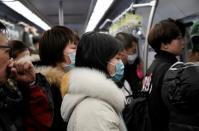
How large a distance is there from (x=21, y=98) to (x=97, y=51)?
430 millimetres

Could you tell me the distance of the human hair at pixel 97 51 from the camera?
1611mm

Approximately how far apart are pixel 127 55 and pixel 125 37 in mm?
192

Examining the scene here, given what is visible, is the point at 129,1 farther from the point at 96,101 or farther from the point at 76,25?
the point at 76,25

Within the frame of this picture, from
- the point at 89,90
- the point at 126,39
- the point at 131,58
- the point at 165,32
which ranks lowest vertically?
the point at 131,58

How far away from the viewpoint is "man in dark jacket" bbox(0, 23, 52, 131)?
1405 mm

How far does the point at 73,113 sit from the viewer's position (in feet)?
4.93

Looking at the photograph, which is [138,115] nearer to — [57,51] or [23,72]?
[57,51]

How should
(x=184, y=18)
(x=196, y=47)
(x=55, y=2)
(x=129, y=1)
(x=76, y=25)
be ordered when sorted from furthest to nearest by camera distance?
(x=76, y=25) < (x=55, y=2) < (x=129, y=1) < (x=184, y=18) < (x=196, y=47)

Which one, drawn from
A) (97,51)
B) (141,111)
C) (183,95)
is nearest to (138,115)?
(141,111)

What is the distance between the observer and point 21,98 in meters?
1.47

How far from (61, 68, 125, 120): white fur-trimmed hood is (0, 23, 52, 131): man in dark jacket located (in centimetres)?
11

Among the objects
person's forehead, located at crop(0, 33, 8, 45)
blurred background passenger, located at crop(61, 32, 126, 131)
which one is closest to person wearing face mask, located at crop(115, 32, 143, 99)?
blurred background passenger, located at crop(61, 32, 126, 131)

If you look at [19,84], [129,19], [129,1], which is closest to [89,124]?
[19,84]

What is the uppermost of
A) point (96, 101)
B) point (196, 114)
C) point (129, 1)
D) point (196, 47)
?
point (129, 1)
